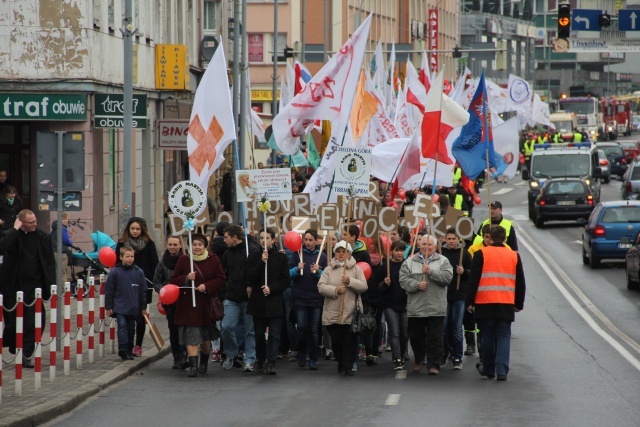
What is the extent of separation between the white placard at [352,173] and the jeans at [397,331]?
1999 mm

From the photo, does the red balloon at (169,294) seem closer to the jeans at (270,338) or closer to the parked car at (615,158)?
the jeans at (270,338)

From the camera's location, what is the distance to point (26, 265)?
1587 centimetres

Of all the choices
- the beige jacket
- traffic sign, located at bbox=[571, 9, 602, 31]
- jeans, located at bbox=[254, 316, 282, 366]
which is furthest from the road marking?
jeans, located at bbox=[254, 316, 282, 366]

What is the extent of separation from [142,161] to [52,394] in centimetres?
2123

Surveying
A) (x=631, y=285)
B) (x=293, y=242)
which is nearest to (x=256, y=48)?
(x=631, y=285)

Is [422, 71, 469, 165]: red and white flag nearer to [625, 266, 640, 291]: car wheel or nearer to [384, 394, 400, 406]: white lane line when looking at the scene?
[384, 394, 400, 406]: white lane line

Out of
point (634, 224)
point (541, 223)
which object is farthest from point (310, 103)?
point (541, 223)

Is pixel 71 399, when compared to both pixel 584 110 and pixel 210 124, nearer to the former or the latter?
pixel 210 124

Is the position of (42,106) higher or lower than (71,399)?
higher

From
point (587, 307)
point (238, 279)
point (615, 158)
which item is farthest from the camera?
point (615, 158)

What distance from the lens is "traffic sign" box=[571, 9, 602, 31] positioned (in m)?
51.2

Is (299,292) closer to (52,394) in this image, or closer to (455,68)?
(52,394)

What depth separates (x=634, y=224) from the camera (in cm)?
3192

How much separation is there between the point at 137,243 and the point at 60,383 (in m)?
3.28
